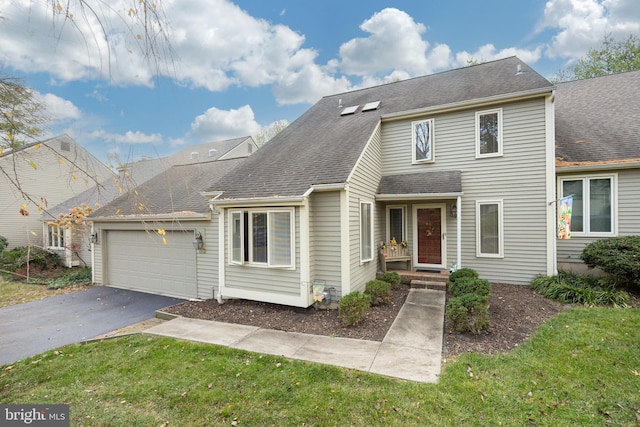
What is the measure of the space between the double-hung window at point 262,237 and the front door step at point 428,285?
3793 mm

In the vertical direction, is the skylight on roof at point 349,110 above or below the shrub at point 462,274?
above

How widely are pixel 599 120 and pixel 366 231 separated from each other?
8475 mm

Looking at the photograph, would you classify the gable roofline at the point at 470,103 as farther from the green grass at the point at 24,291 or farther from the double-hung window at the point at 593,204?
the green grass at the point at 24,291

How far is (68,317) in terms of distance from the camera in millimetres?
7109

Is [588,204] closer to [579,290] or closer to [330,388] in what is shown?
[579,290]

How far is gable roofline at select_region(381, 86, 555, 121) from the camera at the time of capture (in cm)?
743

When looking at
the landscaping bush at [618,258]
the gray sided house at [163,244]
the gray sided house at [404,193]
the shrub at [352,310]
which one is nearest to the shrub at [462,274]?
the gray sided house at [404,193]

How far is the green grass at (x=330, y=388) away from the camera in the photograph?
311 centimetres

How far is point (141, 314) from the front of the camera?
7.19m

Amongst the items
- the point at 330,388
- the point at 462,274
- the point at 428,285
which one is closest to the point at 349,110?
the point at 428,285

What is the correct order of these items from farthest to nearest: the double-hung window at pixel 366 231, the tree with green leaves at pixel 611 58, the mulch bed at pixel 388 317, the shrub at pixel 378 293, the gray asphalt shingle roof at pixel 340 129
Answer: the tree with green leaves at pixel 611 58
the double-hung window at pixel 366 231
the gray asphalt shingle roof at pixel 340 129
the shrub at pixel 378 293
the mulch bed at pixel 388 317

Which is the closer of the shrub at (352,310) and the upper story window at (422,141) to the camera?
the shrub at (352,310)

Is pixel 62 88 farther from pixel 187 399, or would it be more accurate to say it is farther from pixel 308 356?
pixel 308 356

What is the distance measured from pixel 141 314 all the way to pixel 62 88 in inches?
234
